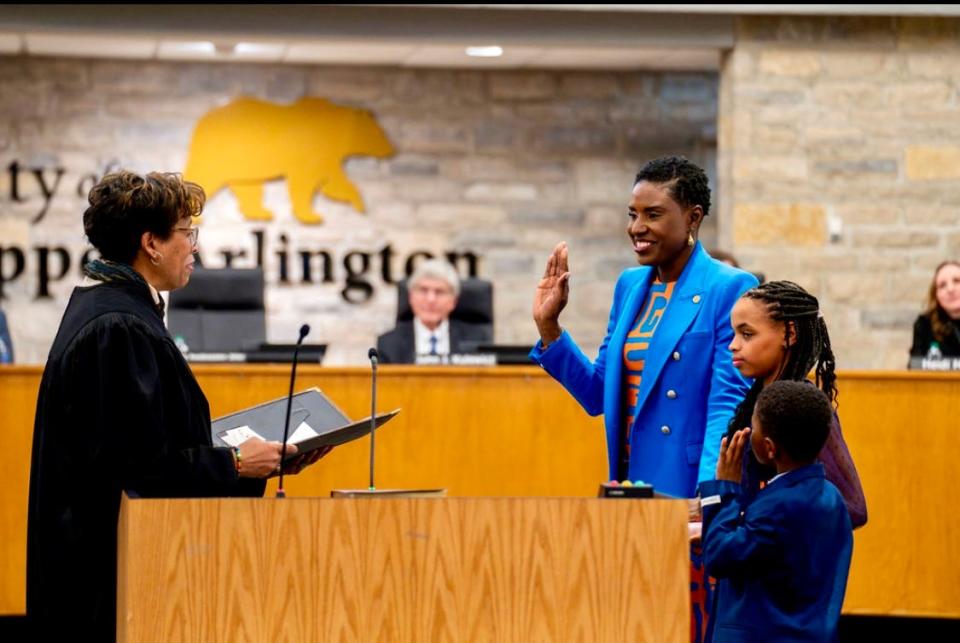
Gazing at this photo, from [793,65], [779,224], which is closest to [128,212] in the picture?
[779,224]

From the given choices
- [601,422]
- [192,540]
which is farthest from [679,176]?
[601,422]

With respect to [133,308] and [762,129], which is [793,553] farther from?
[762,129]

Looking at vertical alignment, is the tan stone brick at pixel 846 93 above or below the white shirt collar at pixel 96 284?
above

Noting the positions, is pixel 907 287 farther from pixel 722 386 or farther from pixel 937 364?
pixel 722 386

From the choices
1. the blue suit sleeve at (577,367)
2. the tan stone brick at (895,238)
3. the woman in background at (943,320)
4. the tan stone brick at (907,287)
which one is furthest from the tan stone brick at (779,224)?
the blue suit sleeve at (577,367)

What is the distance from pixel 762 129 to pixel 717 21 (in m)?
0.63

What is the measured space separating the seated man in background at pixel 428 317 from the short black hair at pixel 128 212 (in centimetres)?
470

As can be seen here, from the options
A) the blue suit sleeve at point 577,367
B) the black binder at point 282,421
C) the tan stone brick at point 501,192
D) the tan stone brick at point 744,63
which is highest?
the tan stone brick at point 744,63

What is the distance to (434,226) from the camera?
10.2 metres

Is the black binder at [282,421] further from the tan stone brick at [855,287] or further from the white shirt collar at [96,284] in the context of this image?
the tan stone brick at [855,287]

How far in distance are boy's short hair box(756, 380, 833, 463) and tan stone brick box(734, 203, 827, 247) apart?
5932 millimetres

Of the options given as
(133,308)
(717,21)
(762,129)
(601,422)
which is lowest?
(601,422)

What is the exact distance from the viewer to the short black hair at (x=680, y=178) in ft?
11.3

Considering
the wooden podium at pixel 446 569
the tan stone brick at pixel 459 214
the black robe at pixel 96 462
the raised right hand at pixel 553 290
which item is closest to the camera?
the wooden podium at pixel 446 569
